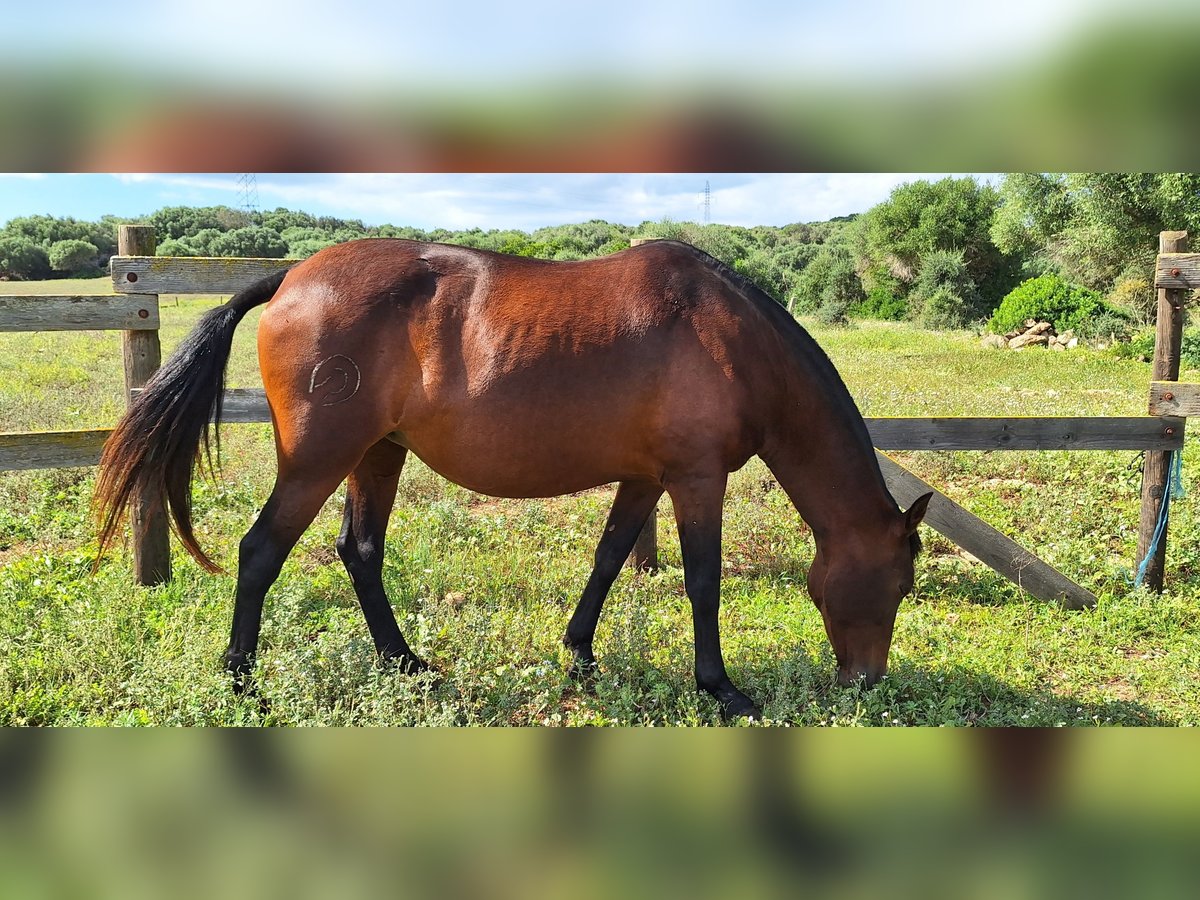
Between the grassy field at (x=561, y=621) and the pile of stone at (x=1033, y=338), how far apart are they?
619 inches

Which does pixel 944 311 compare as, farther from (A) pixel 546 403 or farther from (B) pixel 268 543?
(B) pixel 268 543

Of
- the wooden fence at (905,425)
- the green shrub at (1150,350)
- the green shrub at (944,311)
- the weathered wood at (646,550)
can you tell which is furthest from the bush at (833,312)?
the weathered wood at (646,550)

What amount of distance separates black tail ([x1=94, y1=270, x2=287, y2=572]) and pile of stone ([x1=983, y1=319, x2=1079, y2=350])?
75.0 feet

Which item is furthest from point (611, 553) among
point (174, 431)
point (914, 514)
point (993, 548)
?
point (993, 548)

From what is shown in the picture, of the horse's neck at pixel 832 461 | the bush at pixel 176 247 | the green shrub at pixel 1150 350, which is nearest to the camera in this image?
the horse's neck at pixel 832 461

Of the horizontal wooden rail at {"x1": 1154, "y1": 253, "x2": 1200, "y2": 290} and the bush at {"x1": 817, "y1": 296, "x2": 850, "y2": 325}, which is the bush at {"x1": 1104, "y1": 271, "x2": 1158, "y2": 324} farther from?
the horizontal wooden rail at {"x1": 1154, "y1": 253, "x2": 1200, "y2": 290}

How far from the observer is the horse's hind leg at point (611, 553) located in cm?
502

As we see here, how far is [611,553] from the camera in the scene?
5.01 meters

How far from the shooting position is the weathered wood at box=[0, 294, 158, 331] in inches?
204

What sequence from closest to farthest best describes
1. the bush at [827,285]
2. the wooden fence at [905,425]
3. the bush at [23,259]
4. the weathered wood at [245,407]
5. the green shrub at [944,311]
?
the wooden fence at [905,425]
the weathered wood at [245,407]
the bush at [23,259]
the green shrub at [944,311]
the bush at [827,285]

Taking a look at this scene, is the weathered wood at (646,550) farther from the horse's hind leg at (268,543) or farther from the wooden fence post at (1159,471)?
the wooden fence post at (1159,471)

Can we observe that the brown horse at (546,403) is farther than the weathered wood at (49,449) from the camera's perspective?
No

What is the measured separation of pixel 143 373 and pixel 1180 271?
24.1 feet
